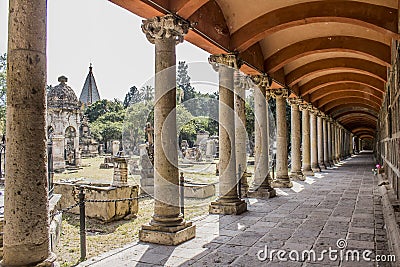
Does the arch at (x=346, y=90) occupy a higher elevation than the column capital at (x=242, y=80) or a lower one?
higher

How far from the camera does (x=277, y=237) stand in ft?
18.5

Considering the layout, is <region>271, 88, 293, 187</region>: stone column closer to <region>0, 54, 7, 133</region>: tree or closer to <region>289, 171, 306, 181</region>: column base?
<region>289, 171, 306, 181</region>: column base

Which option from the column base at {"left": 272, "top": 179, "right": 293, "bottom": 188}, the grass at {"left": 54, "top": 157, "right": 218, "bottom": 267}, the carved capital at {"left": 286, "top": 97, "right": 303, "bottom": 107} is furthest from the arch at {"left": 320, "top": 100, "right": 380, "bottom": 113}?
the grass at {"left": 54, "top": 157, "right": 218, "bottom": 267}

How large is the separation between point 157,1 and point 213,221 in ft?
13.1

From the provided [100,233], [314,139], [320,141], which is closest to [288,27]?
[100,233]

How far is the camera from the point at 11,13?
3.37 m

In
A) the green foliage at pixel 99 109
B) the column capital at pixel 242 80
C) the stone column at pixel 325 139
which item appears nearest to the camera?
the column capital at pixel 242 80

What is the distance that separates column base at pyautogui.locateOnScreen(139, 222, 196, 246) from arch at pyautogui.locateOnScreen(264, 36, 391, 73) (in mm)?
6058

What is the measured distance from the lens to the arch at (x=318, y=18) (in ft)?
21.8

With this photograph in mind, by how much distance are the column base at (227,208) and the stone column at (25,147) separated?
14.6 feet

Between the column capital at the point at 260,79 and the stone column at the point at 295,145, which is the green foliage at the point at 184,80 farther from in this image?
the column capital at the point at 260,79

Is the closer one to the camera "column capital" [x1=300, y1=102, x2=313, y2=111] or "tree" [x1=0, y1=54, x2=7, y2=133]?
"column capital" [x1=300, y1=102, x2=313, y2=111]

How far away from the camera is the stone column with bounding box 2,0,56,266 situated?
324 centimetres

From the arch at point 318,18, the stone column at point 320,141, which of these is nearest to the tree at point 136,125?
the stone column at point 320,141
